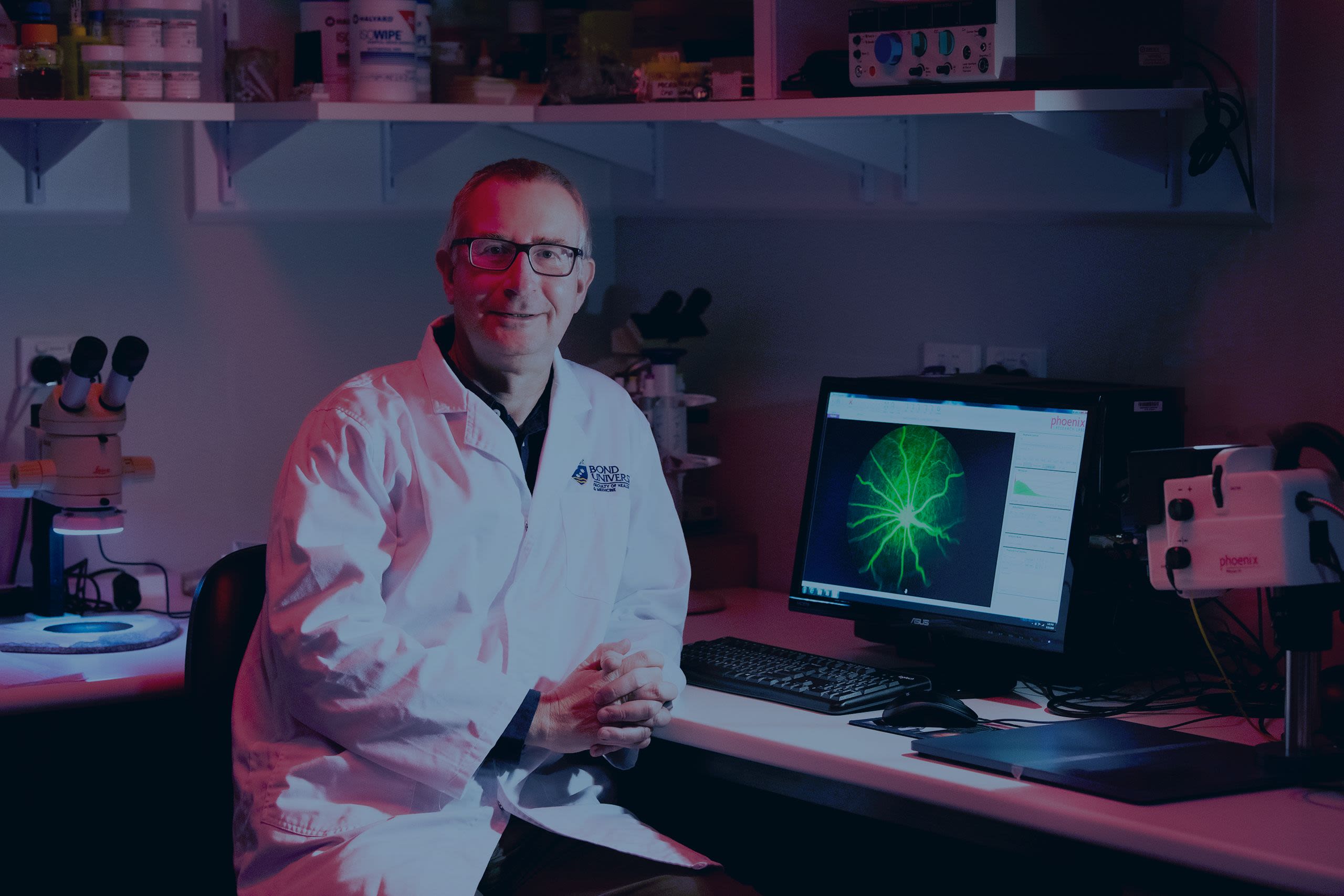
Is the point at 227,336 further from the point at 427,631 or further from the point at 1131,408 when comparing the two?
the point at 1131,408

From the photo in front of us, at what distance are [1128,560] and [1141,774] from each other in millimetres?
→ 454

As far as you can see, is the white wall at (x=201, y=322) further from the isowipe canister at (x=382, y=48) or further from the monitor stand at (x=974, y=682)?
the monitor stand at (x=974, y=682)

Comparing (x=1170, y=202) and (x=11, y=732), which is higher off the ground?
(x=1170, y=202)

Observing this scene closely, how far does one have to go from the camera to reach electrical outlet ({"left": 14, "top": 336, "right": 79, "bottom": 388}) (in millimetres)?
2434

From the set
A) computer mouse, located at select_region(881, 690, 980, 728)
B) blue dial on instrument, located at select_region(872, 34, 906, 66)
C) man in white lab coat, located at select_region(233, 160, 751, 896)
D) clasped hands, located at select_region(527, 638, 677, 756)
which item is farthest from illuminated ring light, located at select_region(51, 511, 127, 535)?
blue dial on instrument, located at select_region(872, 34, 906, 66)

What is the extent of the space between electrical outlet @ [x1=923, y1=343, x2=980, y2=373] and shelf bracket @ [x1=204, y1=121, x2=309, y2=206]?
112 cm

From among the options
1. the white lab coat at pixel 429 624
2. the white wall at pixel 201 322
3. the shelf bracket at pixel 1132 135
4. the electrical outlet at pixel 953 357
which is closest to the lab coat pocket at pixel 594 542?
the white lab coat at pixel 429 624

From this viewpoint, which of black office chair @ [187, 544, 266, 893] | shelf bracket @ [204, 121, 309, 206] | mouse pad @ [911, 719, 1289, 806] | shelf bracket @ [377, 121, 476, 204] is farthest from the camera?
shelf bracket @ [377, 121, 476, 204]

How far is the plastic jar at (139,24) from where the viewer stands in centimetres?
231

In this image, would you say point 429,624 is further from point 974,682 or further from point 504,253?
point 974,682

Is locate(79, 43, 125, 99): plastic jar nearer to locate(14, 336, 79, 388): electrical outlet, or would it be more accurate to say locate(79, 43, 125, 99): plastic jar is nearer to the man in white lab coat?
locate(14, 336, 79, 388): electrical outlet

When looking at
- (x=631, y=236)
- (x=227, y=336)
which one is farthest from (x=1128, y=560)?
(x=227, y=336)

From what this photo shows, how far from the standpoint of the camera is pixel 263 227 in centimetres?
264

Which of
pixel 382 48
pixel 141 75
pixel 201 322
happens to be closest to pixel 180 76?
pixel 141 75
